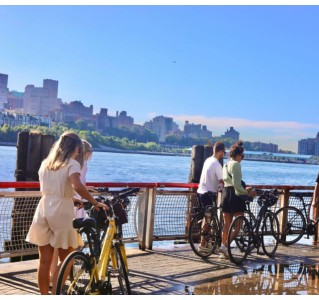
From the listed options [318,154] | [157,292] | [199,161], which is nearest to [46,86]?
[318,154]

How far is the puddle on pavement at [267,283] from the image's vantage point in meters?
6.08

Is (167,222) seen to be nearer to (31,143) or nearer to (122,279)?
(31,143)

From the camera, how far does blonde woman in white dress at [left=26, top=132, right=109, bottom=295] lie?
4648 mm

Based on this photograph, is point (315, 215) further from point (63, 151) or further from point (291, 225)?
point (63, 151)

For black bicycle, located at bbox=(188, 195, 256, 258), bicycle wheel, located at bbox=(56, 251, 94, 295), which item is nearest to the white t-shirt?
black bicycle, located at bbox=(188, 195, 256, 258)

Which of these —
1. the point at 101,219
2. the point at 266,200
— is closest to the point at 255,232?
the point at 266,200

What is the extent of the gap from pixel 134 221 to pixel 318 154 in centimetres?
1580

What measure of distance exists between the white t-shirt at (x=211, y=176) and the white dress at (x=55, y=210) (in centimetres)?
364

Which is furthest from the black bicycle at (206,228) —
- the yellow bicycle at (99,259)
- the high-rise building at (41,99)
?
the high-rise building at (41,99)

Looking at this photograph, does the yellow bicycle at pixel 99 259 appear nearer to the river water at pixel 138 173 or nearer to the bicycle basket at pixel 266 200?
the bicycle basket at pixel 266 200

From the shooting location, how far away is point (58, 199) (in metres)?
4.70

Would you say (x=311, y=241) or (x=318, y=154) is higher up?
(x=318, y=154)

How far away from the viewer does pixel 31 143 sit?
9.16 metres
